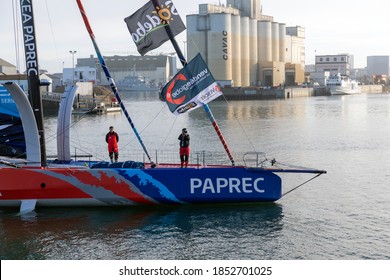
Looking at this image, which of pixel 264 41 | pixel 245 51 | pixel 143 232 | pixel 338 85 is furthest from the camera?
pixel 338 85

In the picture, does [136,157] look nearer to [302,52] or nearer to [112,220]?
[112,220]

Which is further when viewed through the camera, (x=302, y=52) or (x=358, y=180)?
(x=302, y=52)

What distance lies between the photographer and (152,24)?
18.1m

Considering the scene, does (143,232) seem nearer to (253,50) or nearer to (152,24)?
(152,24)

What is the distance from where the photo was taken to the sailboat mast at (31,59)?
1873 centimetres

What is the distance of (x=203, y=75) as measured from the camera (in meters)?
Answer: 17.5

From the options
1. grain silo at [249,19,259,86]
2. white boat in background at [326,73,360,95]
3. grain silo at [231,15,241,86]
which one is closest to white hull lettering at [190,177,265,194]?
grain silo at [231,15,241,86]

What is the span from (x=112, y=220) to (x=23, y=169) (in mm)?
3385

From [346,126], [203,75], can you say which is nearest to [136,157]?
[203,75]

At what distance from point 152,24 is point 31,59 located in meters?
4.34

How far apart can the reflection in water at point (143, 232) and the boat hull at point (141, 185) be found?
426 mm

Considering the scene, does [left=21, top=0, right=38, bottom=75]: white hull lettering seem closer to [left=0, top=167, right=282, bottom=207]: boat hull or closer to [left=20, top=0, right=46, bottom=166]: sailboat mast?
[left=20, top=0, right=46, bottom=166]: sailboat mast

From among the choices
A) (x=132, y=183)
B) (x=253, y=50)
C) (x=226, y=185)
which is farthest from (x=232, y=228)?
(x=253, y=50)

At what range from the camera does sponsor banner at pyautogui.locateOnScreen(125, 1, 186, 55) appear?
18.0 metres
